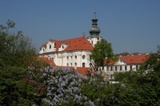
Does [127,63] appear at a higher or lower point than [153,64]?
higher

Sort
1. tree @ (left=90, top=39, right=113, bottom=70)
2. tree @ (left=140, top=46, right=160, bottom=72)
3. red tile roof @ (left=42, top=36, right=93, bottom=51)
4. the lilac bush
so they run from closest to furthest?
the lilac bush
tree @ (left=140, top=46, right=160, bottom=72)
tree @ (left=90, top=39, right=113, bottom=70)
red tile roof @ (left=42, top=36, right=93, bottom=51)

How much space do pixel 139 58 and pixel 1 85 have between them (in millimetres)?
54794

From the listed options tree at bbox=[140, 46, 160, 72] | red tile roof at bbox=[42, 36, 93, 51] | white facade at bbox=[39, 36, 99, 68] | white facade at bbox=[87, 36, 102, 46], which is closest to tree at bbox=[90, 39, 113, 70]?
white facade at bbox=[39, 36, 99, 68]

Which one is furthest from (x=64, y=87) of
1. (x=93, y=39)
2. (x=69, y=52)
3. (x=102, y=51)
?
(x=93, y=39)

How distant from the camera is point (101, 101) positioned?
32.5 ft

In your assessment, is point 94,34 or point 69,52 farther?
point 94,34

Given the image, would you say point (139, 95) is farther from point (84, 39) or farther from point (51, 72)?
point (84, 39)

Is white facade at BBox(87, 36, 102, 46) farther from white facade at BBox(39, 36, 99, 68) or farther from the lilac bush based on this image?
the lilac bush

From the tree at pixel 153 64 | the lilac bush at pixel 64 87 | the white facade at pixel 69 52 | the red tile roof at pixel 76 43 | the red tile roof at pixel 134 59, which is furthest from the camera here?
the red tile roof at pixel 76 43

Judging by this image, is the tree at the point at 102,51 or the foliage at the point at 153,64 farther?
the tree at the point at 102,51

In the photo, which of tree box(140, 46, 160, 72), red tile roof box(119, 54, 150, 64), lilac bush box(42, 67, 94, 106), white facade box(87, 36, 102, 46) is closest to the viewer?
lilac bush box(42, 67, 94, 106)

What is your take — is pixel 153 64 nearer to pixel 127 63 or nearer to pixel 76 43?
pixel 127 63

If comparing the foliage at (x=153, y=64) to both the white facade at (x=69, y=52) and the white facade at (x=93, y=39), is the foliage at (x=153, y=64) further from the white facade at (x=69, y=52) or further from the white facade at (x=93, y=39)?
the white facade at (x=93, y=39)

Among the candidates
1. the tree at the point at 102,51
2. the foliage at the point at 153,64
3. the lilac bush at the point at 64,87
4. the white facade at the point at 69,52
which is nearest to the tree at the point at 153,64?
the foliage at the point at 153,64
